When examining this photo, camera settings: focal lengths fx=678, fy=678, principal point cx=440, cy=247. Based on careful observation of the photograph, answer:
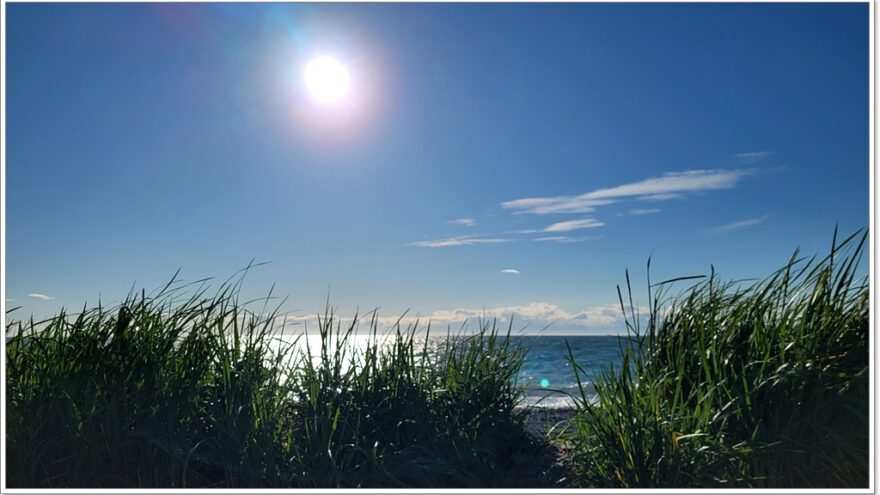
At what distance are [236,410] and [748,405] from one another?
2.77 metres

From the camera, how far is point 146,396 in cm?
394

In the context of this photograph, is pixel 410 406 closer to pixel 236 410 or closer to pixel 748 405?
pixel 236 410

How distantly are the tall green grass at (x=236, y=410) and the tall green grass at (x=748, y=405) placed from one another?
2.52ft

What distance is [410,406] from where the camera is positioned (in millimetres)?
4133

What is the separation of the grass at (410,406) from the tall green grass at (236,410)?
0.01 meters

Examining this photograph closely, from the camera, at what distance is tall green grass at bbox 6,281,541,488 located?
3.73 m

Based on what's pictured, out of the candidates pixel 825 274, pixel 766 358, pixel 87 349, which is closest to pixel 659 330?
pixel 766 358

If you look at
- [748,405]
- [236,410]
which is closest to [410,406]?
[236,410]

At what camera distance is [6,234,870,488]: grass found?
346 cm

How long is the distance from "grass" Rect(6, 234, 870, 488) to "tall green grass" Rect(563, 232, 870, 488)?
1cm

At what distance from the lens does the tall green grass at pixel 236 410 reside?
147 inches

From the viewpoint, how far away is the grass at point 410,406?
11.4 feet

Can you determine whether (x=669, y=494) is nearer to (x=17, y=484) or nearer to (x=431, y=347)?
(x=431, y=347)

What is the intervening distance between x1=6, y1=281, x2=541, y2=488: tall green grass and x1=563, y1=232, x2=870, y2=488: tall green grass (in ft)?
2.52
